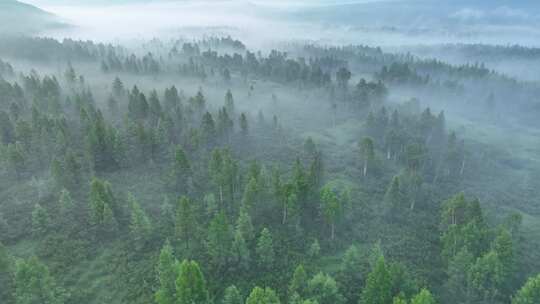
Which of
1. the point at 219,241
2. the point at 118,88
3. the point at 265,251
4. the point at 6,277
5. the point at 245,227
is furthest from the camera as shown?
the point at 118,88

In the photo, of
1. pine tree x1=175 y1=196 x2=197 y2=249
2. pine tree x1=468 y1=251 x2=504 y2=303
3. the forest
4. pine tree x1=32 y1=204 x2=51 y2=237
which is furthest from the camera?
pine tree x1=32 y1=204 x2=51 y2=237

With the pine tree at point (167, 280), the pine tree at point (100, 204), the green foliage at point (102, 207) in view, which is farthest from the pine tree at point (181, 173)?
Result: the pine tree at point (167, 280)

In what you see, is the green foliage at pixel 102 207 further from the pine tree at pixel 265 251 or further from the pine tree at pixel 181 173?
the pine tree at pixel 265 251

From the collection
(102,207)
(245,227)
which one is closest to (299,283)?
(245,227)

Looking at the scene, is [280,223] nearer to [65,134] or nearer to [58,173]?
[58,173]

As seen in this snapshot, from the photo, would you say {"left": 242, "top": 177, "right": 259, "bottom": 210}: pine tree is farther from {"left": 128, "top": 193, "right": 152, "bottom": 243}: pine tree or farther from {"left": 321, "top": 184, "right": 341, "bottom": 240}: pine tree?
{"left": 128, "top": 193, "right": 152, "bottom": 243}: pine tree

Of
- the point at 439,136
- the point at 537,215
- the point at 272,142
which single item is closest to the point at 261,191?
the point at 272,142

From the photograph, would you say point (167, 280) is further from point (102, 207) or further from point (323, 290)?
point (102, 207)

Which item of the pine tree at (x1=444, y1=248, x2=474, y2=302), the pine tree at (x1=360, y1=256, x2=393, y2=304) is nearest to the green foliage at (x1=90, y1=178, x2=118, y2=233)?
the pine tree at (x1=360, y1=256, x2=393, y2=304)
